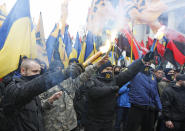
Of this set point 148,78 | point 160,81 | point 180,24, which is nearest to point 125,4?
point 180,24

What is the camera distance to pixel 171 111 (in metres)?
3.79

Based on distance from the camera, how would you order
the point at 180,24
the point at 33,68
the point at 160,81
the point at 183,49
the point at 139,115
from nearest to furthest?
1. the point at 33,68
2. the point at 180,24
3. the point at 139,115
4. the point at 183,49
5. the point at 160,81

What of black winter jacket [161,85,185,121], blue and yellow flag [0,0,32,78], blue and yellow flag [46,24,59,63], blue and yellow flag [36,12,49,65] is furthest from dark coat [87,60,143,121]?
blue and yellow flag [46,24,59,63]

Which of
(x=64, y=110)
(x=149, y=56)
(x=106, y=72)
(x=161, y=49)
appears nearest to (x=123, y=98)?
(x=106, y=72)

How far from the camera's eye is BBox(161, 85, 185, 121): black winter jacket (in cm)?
370

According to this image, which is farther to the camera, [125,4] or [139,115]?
[139,115]

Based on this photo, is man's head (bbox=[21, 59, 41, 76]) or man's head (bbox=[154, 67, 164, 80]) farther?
man's head (bbox=[154, 67, 164, 80])

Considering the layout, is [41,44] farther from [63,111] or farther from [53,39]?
[63,111]

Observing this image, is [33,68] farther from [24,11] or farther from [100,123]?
[100,123]

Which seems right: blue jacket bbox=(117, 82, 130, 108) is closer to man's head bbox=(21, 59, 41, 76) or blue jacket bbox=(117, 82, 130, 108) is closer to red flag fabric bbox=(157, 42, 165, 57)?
red flag fabric bbox=(157, 42, 165, 57)

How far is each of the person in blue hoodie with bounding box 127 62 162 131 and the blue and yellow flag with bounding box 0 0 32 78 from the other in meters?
2.70

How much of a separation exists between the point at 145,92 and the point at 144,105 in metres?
0.31

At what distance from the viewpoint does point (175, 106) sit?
375cm

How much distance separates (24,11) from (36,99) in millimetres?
1668
